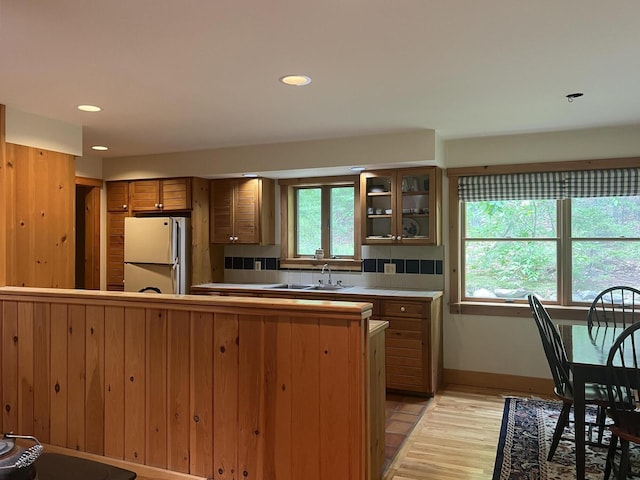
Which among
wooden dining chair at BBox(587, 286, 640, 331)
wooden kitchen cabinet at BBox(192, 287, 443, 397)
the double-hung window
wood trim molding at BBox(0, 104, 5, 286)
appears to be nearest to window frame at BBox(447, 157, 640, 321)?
the double-hung window

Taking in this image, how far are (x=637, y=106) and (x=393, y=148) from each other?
6.00 ft

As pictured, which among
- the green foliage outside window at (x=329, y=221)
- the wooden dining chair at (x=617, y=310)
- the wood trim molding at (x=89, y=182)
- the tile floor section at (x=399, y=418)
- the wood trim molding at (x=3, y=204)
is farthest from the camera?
the wood trim molding at (x=89, y=182)

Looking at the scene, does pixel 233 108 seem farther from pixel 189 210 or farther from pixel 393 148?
pixel 189 210

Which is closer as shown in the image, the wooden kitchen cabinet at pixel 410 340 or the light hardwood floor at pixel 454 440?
the light hardwood floor at pixel 454 440

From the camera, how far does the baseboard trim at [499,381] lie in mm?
4492

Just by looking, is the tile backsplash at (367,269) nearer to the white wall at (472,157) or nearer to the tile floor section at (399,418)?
the white wall at (472,157)

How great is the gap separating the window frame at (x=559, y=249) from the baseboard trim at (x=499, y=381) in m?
0.57

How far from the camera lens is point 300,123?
13.3ft

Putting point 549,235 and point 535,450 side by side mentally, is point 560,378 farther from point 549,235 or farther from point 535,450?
point 549,235

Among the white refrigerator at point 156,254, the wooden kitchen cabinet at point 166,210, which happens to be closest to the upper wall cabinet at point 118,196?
the wooden kitchen cabinet at point 166,210

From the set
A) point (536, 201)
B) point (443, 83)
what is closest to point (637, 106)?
point (536, 201)

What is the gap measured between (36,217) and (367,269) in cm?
300

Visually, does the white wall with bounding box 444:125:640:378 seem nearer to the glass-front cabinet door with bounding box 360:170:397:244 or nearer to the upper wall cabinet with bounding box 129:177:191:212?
the glass-front cabinet door with bounding box 360:170:397:244

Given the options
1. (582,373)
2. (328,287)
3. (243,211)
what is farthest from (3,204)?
(582,373)
